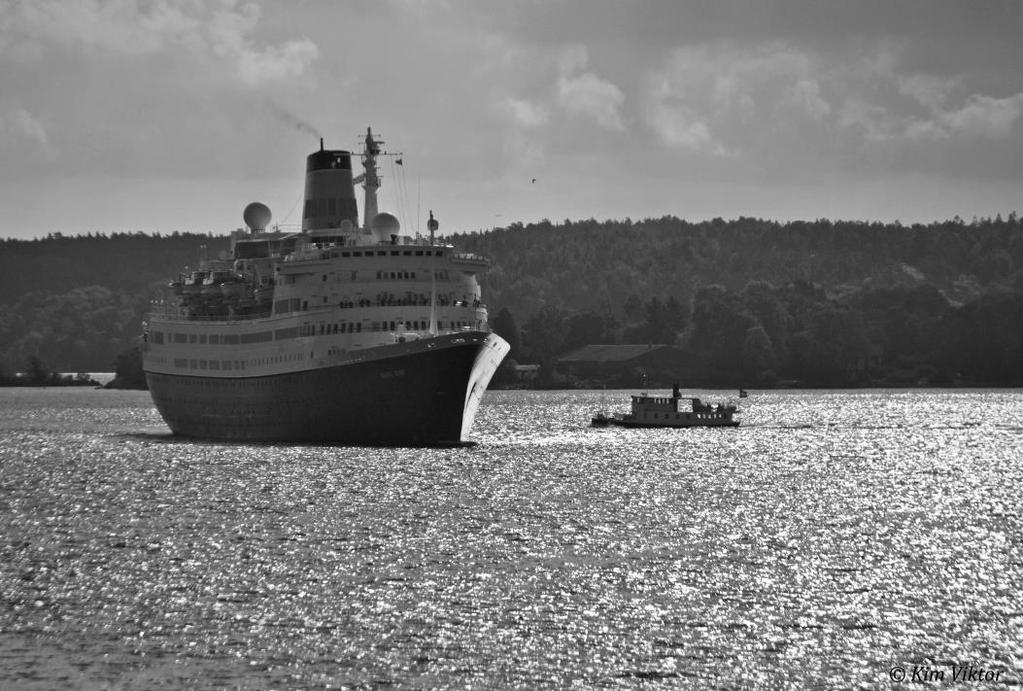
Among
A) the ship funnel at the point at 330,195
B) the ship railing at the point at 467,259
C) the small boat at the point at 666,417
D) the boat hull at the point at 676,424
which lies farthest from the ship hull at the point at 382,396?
the small boat at the point at 666,417

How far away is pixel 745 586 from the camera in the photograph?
1710 inches

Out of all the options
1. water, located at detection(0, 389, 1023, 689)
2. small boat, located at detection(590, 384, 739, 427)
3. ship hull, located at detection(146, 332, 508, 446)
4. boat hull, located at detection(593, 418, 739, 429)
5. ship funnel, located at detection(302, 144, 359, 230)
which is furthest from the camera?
small boat, located at detection(590, 384, 739, 427)

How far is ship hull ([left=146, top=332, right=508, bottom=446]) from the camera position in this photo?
266 feet

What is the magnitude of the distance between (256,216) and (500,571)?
69.7 meters

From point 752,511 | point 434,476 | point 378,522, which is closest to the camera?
point 378,522

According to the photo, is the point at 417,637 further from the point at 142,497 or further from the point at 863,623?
the point at 142,497

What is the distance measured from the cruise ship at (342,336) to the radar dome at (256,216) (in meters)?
8.59

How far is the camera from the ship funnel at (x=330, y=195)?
102 metres

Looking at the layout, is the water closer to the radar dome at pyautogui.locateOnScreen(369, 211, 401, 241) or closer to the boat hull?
the radar dome at pyautogui.locateOnScreen(369, 211, 401, 241)

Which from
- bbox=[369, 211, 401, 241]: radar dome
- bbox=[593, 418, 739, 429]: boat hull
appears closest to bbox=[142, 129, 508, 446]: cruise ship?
bbox=[369, 211, 401, 241]: radar dome

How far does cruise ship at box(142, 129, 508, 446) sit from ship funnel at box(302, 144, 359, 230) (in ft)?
0.27

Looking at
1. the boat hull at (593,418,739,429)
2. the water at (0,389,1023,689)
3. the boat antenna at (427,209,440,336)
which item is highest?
the boat antenna at (427,209,440,336)

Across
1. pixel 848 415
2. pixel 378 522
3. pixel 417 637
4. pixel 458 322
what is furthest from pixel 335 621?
pixel 848 415

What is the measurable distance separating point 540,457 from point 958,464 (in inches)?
859
